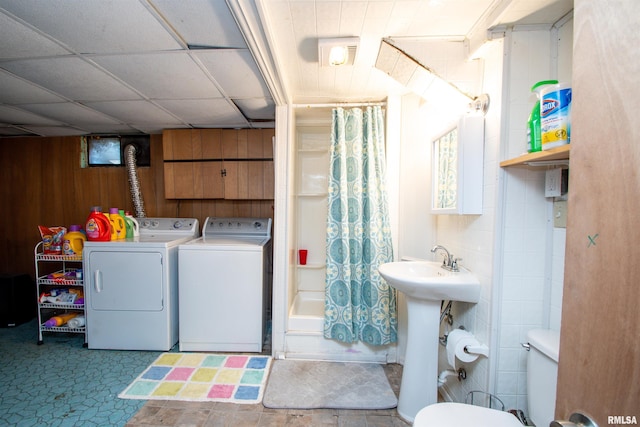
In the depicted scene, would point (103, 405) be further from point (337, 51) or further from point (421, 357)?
point (337, 51)

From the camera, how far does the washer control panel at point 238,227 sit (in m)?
Result: 2.58

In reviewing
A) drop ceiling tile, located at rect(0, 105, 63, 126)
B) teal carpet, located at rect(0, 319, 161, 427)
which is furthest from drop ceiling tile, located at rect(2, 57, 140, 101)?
teal carpet, located at rect(0, 319, 161, 427)

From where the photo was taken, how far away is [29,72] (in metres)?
1.56

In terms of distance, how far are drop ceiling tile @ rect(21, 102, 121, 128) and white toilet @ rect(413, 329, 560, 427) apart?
3.25 m

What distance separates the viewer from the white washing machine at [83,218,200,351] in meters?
2.05

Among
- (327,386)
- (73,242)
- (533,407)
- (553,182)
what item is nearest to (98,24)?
(73,242)

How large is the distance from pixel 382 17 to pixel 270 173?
5.77 ft

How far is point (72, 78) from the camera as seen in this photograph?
5.40ft

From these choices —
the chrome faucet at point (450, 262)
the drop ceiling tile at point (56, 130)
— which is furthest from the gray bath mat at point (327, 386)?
the drop ceiling tile at point (56, 130)

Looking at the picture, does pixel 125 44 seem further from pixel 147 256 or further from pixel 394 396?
pixel 394 396

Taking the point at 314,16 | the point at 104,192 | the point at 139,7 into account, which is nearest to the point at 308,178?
the point at 314,16

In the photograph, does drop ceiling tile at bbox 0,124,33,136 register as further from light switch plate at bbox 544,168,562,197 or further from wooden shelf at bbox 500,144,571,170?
light switch plate at bbox 544,168,562,197

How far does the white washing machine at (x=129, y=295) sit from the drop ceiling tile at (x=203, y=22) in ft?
5.18

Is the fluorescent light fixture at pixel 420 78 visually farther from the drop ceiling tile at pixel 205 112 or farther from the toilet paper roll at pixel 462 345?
→ the drop ceiling tile at pixel 205 112
